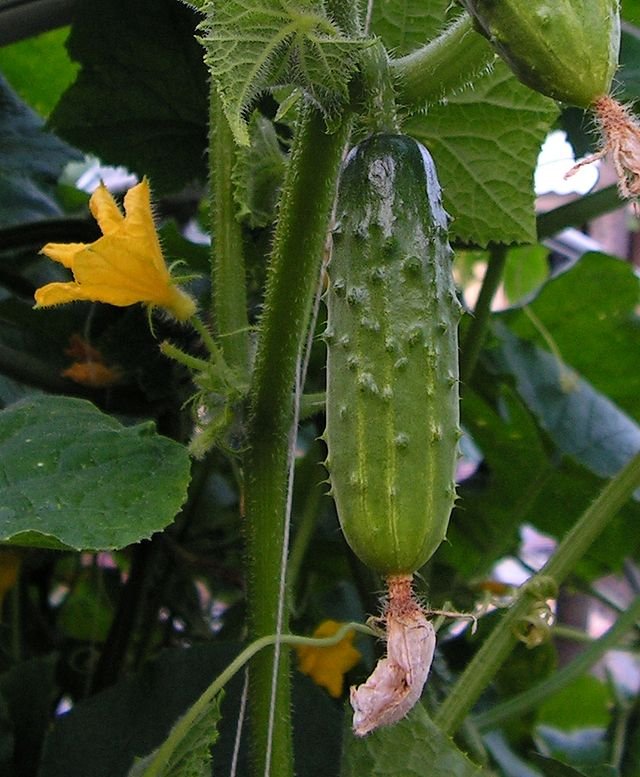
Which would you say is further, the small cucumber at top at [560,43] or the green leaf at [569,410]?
the green leaf at [569,410]

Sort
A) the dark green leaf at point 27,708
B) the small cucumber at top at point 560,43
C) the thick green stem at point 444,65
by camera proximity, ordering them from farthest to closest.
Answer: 1. the dark green leaf at point 27,708
2. the thick green stem at point 444,65
3. the small cucumber at top at point 560,43

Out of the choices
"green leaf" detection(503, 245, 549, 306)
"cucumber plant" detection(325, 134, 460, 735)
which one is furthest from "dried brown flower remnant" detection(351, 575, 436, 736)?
"green leaf" detection(503, 245, 549, 306)

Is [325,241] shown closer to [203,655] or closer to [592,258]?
[203,655]

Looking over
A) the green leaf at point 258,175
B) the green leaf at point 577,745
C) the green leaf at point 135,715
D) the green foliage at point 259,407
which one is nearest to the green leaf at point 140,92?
the green foliage at point 259,407

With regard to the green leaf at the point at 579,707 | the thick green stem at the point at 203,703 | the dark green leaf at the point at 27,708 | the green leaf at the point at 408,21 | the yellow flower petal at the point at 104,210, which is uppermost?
the green leaf at the point at 408,21

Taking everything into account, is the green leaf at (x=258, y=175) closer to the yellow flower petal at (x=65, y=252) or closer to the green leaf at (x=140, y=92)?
the yellow flower petal at (x=65, y=252)

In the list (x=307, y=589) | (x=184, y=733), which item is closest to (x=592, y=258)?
(x=307, y=589)

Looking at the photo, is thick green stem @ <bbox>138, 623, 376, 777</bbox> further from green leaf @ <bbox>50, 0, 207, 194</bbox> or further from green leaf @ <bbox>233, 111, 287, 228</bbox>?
green leaf @ <bbox>50, 0, 207, 194</bbox>
